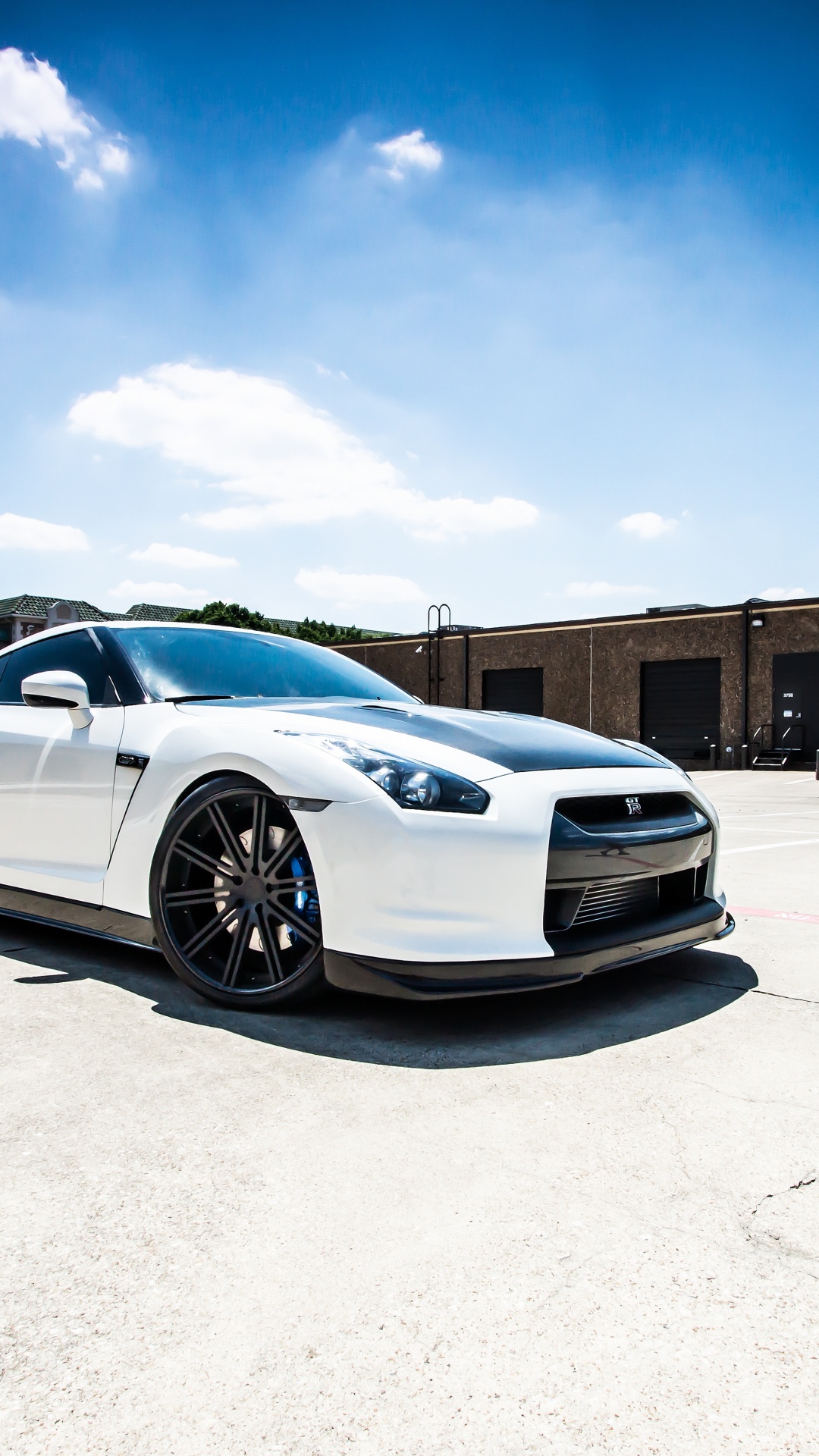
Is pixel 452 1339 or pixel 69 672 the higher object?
pixel 69 672

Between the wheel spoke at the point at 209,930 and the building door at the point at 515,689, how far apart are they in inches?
1096

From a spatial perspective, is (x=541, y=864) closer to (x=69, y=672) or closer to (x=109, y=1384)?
(x=109, y=1384)

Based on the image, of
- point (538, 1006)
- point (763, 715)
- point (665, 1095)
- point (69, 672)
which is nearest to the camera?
point (665, 1095)

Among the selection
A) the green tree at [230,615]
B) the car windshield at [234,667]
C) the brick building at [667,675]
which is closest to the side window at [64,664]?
the car windshield at [234,667]

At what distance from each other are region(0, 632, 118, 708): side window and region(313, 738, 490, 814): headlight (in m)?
1.30

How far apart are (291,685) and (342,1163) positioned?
7.36ft

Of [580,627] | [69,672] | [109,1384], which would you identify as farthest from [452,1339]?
[580,627]

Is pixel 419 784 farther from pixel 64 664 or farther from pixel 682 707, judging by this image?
pixel 682 707

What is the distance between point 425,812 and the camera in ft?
8.71

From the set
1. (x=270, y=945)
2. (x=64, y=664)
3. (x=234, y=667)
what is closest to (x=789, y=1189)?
(x=270, y=945)

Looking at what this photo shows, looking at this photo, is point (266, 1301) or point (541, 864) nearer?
point (266, 1301)

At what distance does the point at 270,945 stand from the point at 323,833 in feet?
1.43

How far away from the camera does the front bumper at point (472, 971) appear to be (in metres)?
2.60

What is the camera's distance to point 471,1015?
296cm
